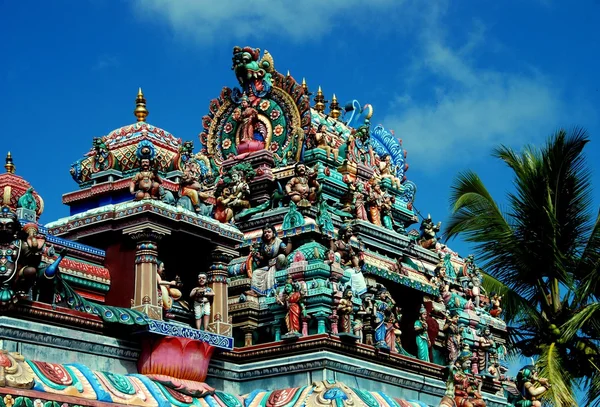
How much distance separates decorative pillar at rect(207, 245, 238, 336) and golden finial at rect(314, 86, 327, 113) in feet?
28.8

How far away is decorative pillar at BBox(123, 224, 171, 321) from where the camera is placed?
865 inches

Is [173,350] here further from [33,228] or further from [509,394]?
[509,394]

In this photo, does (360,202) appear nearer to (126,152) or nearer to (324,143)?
(324,143)

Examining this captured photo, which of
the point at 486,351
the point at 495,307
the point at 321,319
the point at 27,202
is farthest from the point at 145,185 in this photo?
the point at 495,307

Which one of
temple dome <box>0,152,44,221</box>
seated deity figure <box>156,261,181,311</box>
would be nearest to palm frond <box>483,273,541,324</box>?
seated deity figure <box>156,261,181,311</box>

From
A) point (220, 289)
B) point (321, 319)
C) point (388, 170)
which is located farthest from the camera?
point (388, 170)

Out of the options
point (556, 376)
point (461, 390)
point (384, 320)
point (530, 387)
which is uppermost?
point (556, 376)

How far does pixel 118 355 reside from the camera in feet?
70.1

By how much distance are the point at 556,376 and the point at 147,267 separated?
13394 millimetres

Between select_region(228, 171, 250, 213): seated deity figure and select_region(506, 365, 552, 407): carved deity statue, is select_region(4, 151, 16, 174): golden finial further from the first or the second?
select_region(506, 365, 552, 407): carved deity statue

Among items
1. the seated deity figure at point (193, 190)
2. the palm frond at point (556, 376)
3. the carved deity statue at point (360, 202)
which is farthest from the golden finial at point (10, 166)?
the palm frond at point (556, 376)

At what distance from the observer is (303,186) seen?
27.1 metres

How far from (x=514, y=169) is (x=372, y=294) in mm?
11087

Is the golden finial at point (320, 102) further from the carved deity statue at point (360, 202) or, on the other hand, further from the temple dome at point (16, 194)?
the temple dome at point (16, 194)
